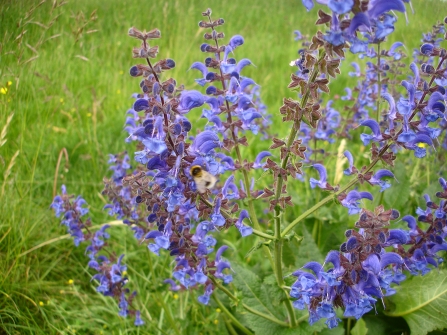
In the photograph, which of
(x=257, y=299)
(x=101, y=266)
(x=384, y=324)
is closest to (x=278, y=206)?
(x=257, y=299)

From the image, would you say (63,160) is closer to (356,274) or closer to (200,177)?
(200,177)

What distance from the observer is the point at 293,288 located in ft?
5.50

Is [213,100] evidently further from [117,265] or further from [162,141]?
[117,265]

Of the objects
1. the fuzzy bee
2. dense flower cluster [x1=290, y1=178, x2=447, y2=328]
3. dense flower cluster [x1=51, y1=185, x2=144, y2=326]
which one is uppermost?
the fuzzy bee

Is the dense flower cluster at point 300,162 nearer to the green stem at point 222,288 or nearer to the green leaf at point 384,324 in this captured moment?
the green stem at point 222,288

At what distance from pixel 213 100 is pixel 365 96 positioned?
1.60 metres

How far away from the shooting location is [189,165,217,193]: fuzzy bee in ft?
5.09

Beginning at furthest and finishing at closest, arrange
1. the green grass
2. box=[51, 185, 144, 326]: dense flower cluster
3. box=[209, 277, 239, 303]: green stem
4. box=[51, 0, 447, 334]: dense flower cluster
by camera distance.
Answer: the green grass < box=[51, 185, 144, 326]: dense flower cluster < box=[209, 277, 239, 303]: green stem < box=[51, 0, 447, 334]: dense flower cluster

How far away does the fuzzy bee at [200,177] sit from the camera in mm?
1552

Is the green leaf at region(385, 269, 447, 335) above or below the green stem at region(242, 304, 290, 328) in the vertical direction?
above

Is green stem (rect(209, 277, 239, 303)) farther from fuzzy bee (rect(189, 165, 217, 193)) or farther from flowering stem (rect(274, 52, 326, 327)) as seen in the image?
fuzzy bee (rect(189, 165, 217, 193))

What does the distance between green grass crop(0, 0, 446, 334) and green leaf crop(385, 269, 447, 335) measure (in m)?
1.02

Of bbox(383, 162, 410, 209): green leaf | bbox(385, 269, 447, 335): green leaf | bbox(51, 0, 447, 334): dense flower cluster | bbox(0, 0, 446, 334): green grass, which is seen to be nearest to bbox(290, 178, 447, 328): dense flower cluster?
Result: bbox(51, 0, 447, 334): dense flower cluster

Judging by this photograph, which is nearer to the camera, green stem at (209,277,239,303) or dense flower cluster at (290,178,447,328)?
dense flower cluster at (290,178,447,328)
